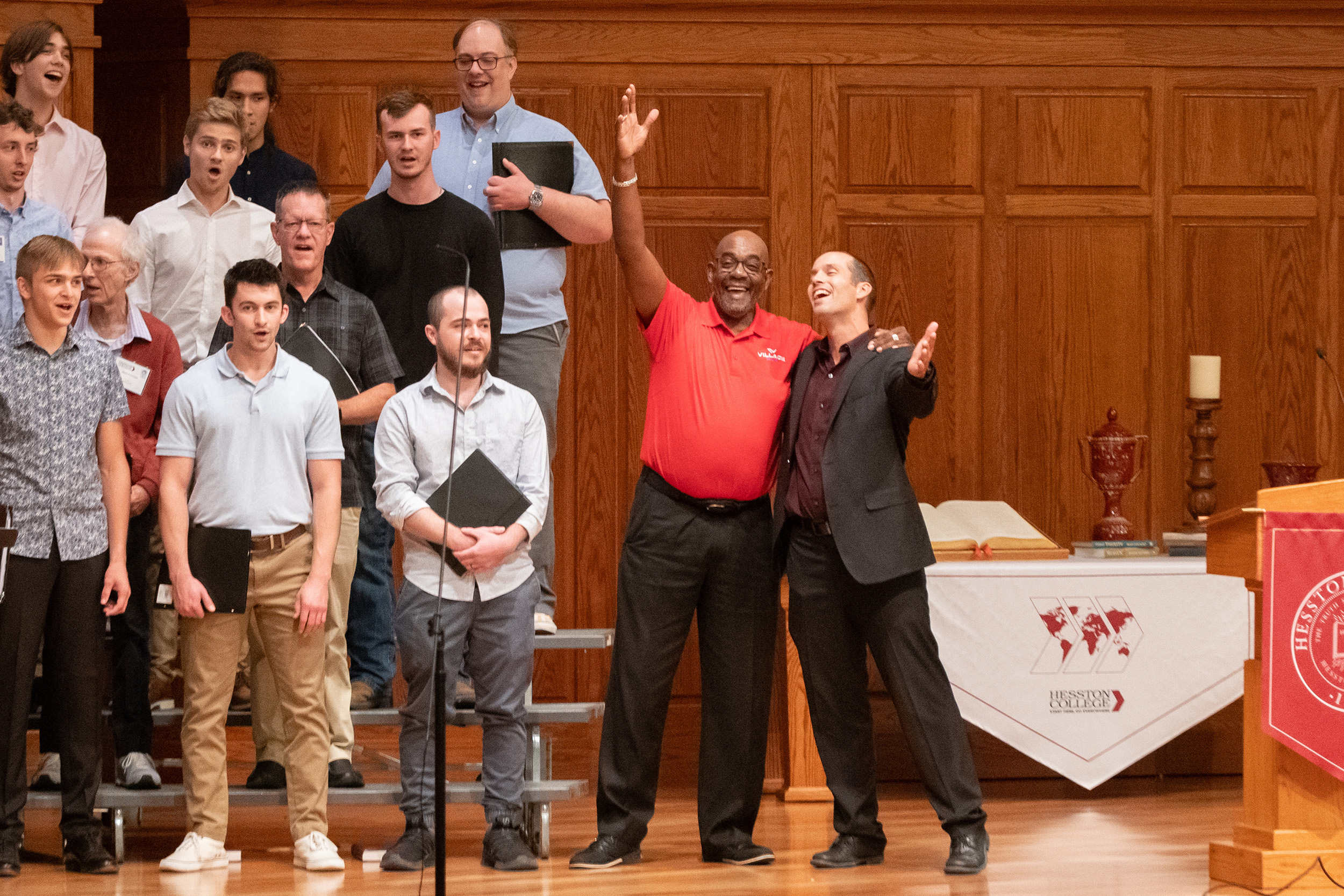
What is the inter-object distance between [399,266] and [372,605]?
96 cm

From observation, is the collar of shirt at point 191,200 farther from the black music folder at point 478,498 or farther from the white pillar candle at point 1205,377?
the white pillar candle at point 1205,377

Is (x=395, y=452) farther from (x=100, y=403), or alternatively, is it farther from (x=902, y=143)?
(x=902, y=143)

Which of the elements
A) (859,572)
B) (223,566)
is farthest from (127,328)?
(859,572)

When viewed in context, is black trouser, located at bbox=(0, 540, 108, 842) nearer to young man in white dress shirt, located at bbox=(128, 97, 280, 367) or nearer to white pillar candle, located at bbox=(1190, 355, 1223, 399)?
young man in white dress shirt, located at bbox=(128, 97, 280, 367)

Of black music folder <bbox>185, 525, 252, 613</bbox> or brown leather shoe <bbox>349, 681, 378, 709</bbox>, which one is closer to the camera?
black music folder <bbox>185, 525, 252, 613</bbox>

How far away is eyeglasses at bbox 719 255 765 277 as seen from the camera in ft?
13.3

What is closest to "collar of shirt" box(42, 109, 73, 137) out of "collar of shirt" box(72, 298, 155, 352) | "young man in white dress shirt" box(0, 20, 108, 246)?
"young man in white dress shirt" box(0, 20, 108, 246)

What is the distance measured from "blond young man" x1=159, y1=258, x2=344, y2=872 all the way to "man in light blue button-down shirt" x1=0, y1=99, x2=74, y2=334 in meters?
0.74

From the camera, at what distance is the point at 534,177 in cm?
→ 437

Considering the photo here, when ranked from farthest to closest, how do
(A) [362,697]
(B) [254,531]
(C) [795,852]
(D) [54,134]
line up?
1. (D) [54,134]
2. (A) [362,697]
3. (C) [795,852]
4. (B) [254,531]

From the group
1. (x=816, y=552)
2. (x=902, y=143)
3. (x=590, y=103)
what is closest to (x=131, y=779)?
(x=816, y=552)

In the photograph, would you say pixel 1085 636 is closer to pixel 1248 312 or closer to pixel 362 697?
pixel 1248 312

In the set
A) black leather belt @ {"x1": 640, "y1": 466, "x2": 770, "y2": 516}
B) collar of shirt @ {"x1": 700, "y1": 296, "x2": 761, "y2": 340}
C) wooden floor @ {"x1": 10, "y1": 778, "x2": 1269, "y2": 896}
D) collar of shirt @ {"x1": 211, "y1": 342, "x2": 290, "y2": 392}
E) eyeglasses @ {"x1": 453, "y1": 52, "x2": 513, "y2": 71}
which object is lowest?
wooden floor @ {"x1": 10, "y1": 778, "x2": 1269, "y2": 896}

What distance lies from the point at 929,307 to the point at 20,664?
363 cm
